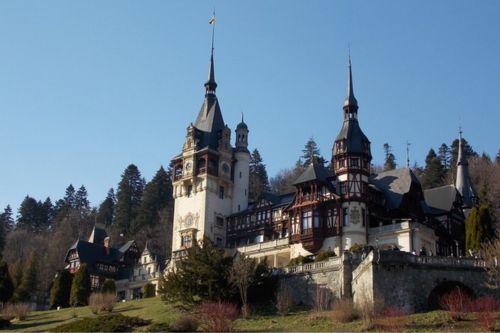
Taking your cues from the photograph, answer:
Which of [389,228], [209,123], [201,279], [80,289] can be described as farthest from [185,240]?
[201,279]

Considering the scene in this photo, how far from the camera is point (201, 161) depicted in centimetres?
7850

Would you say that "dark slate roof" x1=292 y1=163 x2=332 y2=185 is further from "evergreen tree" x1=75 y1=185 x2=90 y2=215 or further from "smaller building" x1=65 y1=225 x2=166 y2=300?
"evergreen tree" x1=75 y1=185 x2=90 y2=215

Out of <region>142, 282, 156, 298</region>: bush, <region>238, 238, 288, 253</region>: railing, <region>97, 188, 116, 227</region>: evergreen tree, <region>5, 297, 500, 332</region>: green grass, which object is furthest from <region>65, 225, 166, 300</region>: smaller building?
<region>97, 188, 116, 227</region>: evergreen tree

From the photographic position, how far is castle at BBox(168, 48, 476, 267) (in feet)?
209

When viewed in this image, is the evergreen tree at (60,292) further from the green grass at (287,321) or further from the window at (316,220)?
the window at (316,220)

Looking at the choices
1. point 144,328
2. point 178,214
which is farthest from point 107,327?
point 178,214

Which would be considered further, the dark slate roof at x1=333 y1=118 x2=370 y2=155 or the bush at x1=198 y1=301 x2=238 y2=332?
the dark slate roof at x1=333 y1=118 x2=370 y2=155

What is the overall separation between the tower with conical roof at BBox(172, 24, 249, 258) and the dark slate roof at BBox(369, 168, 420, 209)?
15621mm

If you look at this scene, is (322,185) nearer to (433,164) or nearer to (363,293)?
(363,293)

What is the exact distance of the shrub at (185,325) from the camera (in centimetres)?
4225

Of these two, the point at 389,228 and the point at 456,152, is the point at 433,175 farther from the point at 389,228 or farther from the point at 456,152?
the point at 389,228

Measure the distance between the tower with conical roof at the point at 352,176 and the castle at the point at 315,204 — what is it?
0.08m

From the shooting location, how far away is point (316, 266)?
4984cm

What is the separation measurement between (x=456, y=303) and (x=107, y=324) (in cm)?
2012
